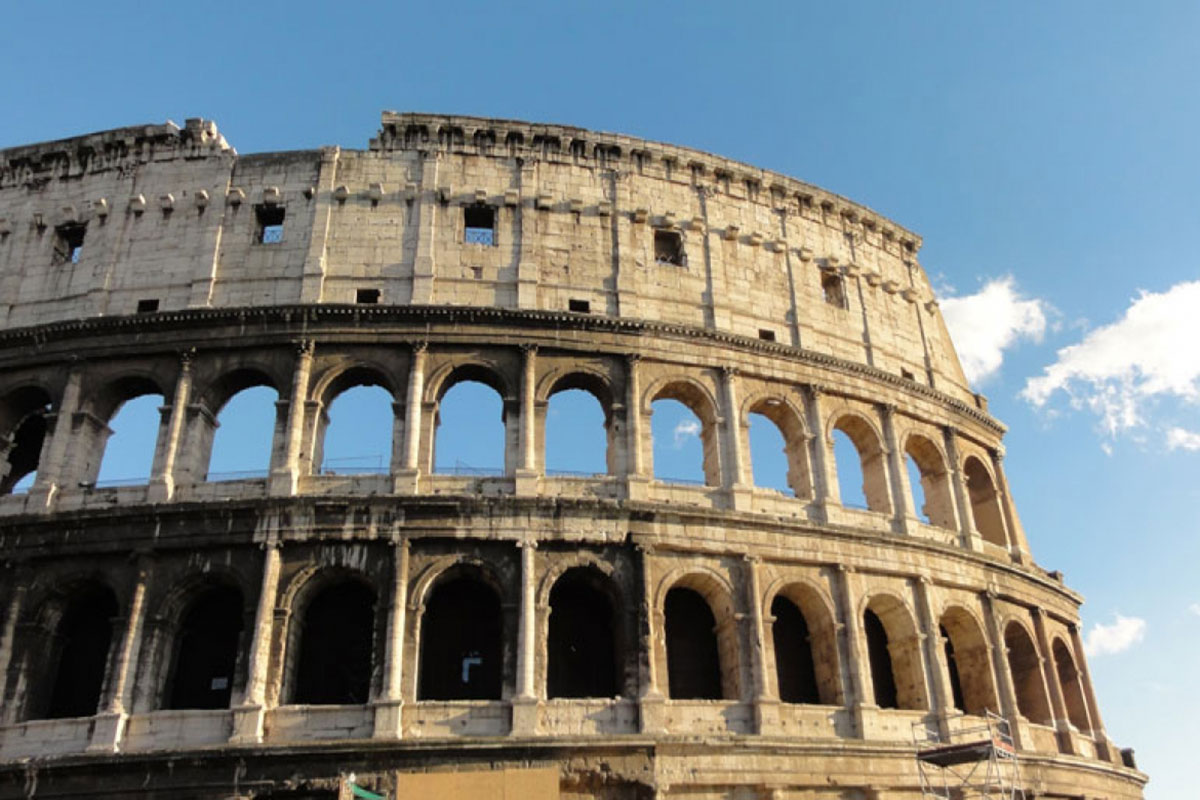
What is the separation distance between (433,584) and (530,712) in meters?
2.87

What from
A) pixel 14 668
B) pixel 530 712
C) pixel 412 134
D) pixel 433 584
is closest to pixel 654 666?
pixel 530 712

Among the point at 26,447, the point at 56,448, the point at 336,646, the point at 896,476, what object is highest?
the point at 26,447

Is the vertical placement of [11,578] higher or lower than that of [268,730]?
higher

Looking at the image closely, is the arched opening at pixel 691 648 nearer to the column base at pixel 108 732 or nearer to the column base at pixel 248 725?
the column base at pixel 248 725

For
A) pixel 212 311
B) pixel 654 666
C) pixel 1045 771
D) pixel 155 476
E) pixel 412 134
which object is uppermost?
pixel 412 134

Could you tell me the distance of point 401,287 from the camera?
20.6 meters

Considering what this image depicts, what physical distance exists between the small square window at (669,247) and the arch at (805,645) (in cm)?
787

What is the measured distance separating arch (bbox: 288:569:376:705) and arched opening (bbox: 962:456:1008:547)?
14.6 meters

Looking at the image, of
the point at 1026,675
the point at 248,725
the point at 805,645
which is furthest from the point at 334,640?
the point at 1026,675

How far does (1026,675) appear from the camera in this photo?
73.0ft

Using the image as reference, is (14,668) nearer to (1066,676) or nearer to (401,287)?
(401,287)

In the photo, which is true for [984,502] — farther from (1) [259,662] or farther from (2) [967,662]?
(1) [259,662]

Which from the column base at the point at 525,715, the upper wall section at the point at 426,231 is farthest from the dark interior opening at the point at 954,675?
the column base at the point at 525,715

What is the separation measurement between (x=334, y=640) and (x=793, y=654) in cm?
897
